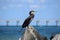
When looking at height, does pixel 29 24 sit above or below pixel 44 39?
above

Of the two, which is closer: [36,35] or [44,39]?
[36,35]

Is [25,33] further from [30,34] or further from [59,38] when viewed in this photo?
[59,38]

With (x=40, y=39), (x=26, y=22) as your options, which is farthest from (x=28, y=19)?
(x=40, y=39)

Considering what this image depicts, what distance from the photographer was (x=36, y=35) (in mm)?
14969

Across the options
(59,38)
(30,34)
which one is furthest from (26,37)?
(59,38)

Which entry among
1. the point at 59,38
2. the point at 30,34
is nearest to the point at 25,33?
the point at 30,34

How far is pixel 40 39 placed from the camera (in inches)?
606

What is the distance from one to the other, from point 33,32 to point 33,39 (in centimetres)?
41

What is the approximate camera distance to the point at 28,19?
14.7m

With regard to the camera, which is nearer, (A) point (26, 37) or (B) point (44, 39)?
(A) point (26, 37)

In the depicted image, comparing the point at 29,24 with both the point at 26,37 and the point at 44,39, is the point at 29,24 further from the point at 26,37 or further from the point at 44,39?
the point at 44,39

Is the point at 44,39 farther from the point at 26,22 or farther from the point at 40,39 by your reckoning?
the point at 26,22

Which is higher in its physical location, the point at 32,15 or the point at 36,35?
the point at 32,15

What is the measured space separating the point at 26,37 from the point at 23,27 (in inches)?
19.6
